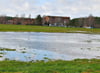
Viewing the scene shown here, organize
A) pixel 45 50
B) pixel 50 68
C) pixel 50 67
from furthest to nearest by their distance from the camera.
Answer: pixel 45 50 < pixel 50 67 < pixel 50 68

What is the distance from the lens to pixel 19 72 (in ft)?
45.1

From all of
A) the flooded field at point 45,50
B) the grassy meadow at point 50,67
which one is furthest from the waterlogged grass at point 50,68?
the flooded field at point 45,50

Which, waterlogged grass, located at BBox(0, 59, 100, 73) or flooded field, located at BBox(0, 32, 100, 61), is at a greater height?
waterlogged grass, located at BBox(0, 59, 100, 73)

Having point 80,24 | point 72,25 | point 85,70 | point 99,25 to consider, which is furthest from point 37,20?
point 85,70

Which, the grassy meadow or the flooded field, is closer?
the grassy meadow

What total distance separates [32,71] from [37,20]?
16088 cm

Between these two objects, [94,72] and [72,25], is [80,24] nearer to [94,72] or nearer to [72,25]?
[72,25]

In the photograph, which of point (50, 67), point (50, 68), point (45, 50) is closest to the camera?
point (50, 68)

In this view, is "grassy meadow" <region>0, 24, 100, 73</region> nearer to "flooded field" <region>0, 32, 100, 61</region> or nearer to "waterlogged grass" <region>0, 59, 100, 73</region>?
"waterlogged grass" <region>0, 59, 100, 73</region>

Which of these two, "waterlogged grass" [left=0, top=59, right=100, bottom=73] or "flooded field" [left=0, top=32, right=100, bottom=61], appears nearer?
"waterlogged grass" [left=0, top=59, right=100, bottom=73]

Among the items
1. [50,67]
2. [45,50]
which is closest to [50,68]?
[50,67]

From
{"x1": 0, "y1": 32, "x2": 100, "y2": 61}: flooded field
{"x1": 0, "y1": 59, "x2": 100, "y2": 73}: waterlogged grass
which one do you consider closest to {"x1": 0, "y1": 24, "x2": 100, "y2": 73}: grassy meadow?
{"x1": 0, "y1": 59, "x2": 100, "y2": 73}: waterlogged grass

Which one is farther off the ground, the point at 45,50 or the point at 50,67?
the point at 50,67

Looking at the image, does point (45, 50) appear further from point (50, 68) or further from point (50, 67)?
point (50, 68)
